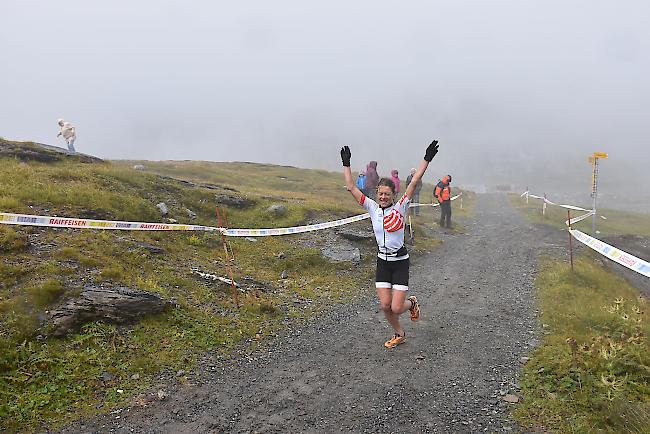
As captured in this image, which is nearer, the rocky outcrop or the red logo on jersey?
the red logo on jersey

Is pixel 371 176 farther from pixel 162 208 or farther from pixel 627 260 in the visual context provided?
pixel 627 260

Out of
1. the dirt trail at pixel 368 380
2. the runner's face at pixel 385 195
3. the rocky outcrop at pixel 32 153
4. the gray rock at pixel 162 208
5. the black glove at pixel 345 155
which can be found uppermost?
the rocky outcrop at pixel 32 153

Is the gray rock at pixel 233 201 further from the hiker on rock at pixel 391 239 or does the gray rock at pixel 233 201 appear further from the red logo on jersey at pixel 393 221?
the red logo on jersey at pixel 393 221

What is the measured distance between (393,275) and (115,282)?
579 centimetres

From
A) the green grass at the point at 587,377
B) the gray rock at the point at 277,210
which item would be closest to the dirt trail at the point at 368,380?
the green grass at the point at 587,377

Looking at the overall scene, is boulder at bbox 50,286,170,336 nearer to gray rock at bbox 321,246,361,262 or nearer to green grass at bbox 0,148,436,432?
green grass at bbox 0,148,436,432

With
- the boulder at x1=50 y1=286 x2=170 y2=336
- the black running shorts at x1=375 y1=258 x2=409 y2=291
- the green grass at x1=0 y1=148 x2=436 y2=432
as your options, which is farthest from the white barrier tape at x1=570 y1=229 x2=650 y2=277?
the boulder at x1=50 y1=286 x2=170 y2=336

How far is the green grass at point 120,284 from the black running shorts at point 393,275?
9.70 ft

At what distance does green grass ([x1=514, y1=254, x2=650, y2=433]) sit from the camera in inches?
223

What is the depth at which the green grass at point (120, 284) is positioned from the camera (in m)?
6.85

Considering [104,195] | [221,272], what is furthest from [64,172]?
[221,272]

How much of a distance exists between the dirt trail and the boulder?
2170 mm

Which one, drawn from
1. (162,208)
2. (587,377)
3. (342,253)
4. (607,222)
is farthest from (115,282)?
(607,222)

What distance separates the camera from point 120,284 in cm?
934
